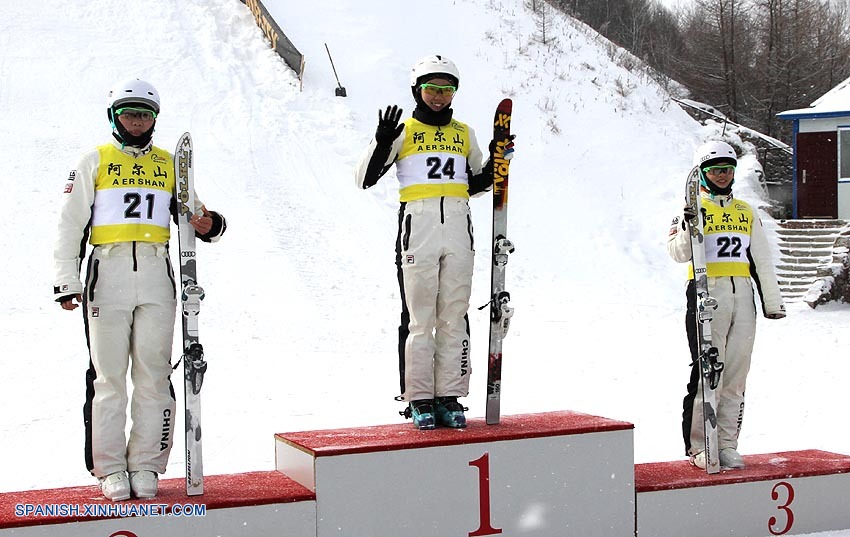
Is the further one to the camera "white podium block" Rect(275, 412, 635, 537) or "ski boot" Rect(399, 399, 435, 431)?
"ski boot" Rect(399, 399, 435, 431)

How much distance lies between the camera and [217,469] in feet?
21.9

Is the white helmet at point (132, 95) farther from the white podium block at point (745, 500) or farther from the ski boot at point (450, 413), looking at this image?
the white podium block at point (745, 500)

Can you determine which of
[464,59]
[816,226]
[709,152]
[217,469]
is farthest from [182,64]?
[709,152]

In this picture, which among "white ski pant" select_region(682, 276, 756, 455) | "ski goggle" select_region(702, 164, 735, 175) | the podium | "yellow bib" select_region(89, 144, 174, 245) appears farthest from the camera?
"ski goggle" select_region(702, 164, 735, 175)

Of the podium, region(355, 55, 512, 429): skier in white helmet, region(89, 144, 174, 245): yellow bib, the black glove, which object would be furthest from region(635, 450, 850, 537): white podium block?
region(89, 144, 174, 245): yellow bib

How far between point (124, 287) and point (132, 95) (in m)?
0.96

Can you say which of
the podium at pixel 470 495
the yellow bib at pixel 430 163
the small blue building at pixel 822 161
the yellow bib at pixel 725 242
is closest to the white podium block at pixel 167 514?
the podium at pixel 470 495

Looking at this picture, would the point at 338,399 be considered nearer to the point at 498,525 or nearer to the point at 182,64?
the point at 498,525

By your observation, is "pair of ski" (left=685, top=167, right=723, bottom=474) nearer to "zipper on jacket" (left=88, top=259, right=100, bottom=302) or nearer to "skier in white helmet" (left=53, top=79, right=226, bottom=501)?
"skier in white helmet" (left=53, top=79, right=226, bottom=501)

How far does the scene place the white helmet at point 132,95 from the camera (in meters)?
4.77

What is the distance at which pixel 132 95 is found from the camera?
477cm

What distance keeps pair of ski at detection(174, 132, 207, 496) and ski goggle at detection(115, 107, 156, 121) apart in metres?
0.23

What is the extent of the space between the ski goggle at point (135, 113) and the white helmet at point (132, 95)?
28 millimetres

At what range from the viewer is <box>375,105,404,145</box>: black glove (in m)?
5.21
